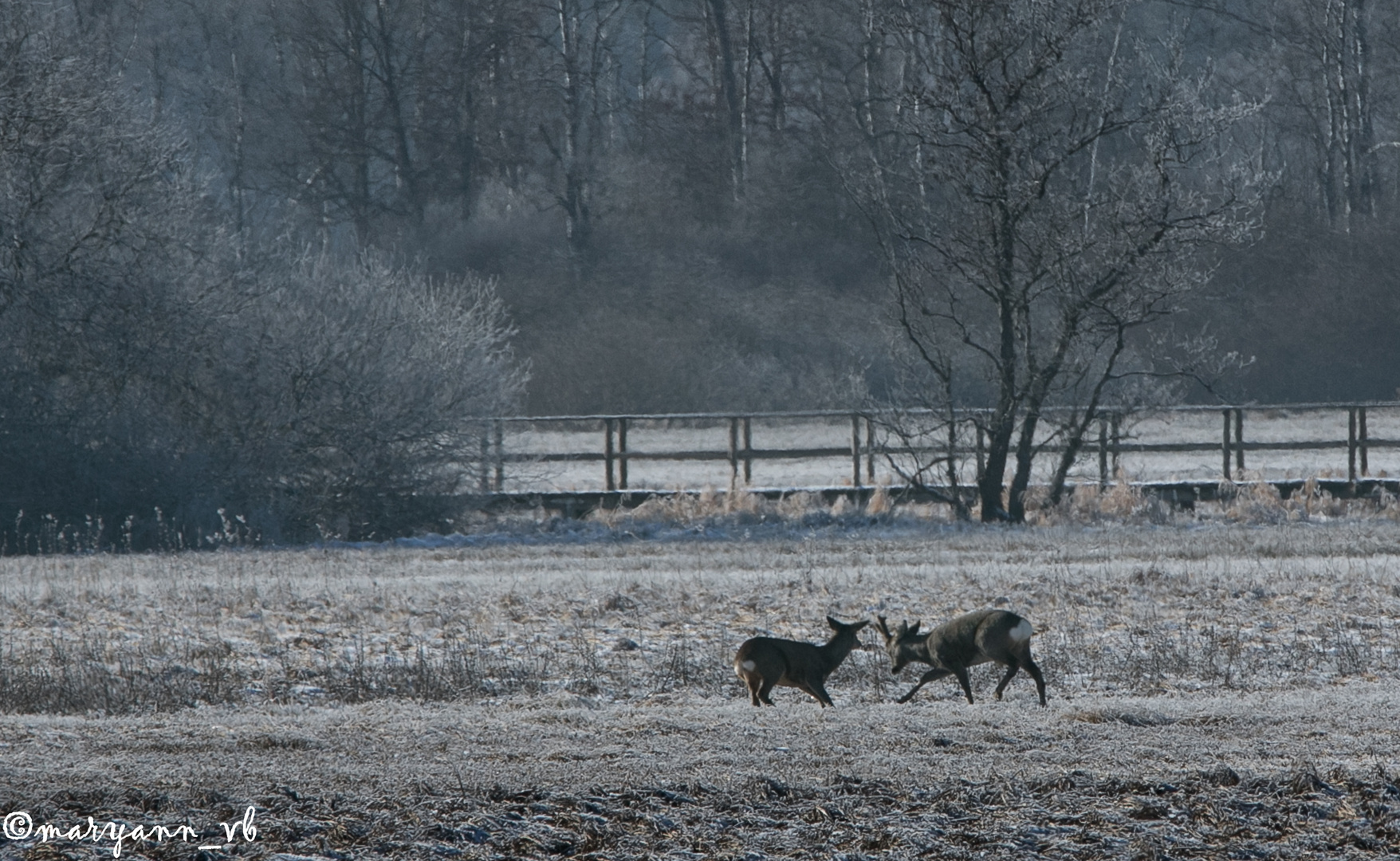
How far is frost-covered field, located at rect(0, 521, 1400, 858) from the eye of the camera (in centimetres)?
581

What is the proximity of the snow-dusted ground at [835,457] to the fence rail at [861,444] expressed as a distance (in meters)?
0.07

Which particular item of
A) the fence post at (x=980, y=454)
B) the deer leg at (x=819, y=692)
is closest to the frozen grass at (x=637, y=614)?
the deer leg at (x=819, y=692)

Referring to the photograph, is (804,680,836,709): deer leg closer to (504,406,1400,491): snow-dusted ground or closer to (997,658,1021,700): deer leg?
(997,658,1021,700): deer leg

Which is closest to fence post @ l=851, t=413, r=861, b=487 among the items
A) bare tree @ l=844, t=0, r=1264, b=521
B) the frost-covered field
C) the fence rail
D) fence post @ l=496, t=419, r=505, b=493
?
the fence rail

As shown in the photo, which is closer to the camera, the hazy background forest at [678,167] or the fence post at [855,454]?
the fence post at [855,454]

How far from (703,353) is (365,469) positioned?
25.3m

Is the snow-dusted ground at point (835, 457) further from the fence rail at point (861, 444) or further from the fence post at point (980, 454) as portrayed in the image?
the fence post at point (980, 454)

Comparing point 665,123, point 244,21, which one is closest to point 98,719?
point 665,123

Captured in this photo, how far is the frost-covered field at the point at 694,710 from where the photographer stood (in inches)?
229

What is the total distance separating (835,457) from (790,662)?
26315mm

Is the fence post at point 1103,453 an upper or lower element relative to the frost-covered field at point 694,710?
upper

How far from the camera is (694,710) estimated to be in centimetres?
849

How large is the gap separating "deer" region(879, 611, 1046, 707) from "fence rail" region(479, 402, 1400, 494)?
13929mm

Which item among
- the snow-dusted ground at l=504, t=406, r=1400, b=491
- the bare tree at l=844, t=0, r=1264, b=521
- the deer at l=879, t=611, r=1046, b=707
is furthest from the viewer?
the snow-dusted ground at l=504, t=406, r=1400, b=491
